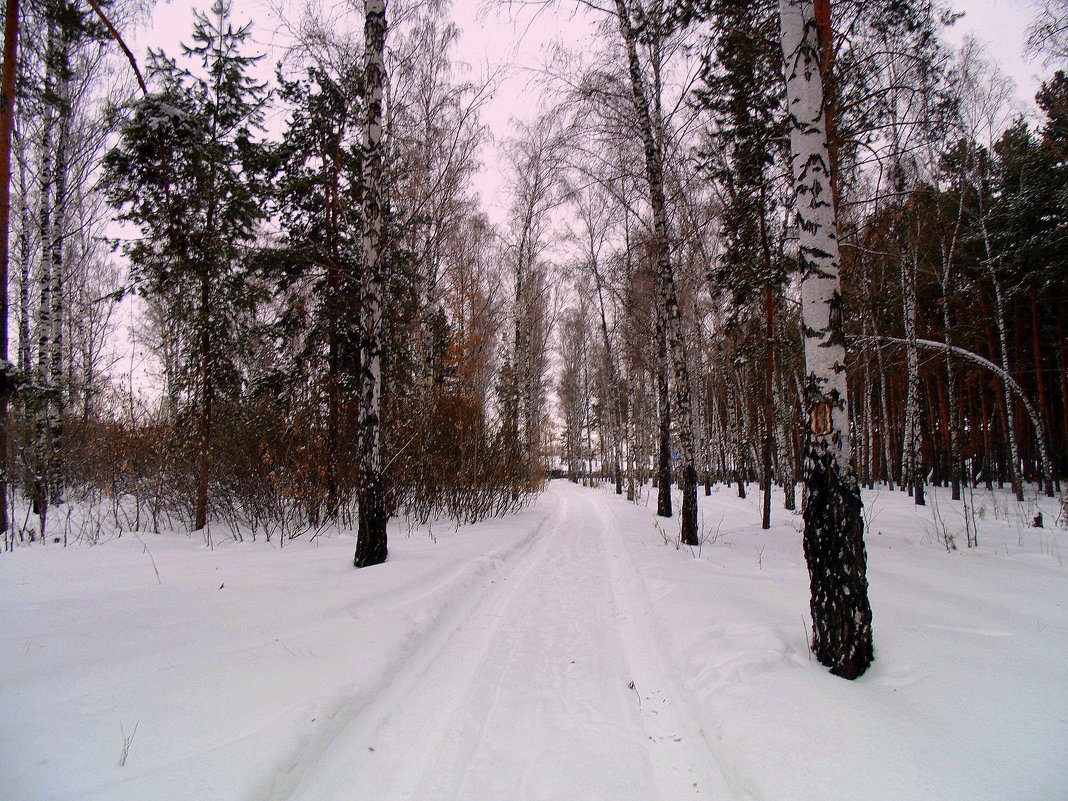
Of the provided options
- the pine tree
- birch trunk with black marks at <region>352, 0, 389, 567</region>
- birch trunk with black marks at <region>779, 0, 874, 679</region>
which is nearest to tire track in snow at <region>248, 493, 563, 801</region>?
birch trunk with black marks at <region>352, 0, 389, 567</region>

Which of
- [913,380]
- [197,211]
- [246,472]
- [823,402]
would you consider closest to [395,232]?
[197,211]

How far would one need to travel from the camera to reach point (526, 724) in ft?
7.50

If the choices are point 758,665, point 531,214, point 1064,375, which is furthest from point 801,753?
point 1064,375

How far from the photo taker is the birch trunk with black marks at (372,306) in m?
5.14

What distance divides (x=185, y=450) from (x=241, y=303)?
2.65 meters

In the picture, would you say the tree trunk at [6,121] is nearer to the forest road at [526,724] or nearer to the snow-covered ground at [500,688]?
the snow-covered ground at [500,688]

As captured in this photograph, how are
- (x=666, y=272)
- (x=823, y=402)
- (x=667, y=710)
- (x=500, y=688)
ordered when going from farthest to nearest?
(x=666, y=272)
(x=823, y=402)
(x=500, y=688)
(x=667, y=710)

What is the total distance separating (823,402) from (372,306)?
4.73m

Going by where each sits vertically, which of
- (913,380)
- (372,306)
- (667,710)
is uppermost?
(372,306)

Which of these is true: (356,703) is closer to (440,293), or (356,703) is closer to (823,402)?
(823,402)

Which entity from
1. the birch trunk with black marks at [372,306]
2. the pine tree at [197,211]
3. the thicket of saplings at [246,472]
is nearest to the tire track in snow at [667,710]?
the birch trunk with black marks at [372,306]

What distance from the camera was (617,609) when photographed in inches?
166

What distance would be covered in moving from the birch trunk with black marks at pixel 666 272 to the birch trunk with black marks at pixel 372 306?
13.3ft

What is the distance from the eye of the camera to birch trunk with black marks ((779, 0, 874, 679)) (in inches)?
107
